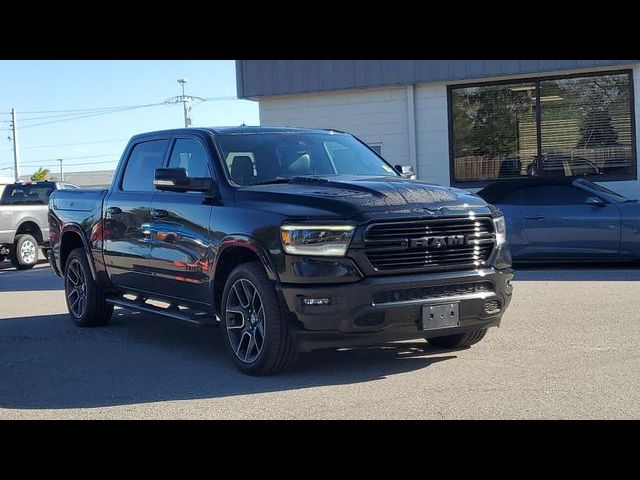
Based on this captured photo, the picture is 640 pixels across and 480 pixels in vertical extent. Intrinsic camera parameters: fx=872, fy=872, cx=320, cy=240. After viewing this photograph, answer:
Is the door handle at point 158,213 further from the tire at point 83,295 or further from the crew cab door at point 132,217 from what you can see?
the tire at point 83,295

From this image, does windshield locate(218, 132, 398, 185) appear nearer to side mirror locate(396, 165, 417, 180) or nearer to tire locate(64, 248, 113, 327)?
side mirror locate(396, 165, 417, 180)

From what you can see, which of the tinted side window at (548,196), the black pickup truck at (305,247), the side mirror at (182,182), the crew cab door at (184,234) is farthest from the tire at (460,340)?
the tinted side window at (548,196)

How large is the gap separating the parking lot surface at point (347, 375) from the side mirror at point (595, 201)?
3.65 meters

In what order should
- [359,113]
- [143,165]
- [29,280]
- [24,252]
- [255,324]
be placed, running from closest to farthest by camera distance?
[255,324] < [143,165] < [29,280] < [24,252] < [359,113]

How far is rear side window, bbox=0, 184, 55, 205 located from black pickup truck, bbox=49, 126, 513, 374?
11945 millimetres

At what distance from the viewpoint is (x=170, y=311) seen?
25.6ft

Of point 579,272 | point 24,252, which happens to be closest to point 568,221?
point 579,272

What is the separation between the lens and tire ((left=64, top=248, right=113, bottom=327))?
9.30 meters

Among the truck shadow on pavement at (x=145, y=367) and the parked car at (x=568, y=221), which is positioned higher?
the parked car at (x=568, y=221)

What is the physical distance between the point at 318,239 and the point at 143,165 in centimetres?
312

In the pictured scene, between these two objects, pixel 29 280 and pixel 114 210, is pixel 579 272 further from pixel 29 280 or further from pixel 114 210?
pixel 29 280

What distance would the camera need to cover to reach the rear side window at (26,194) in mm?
19438
